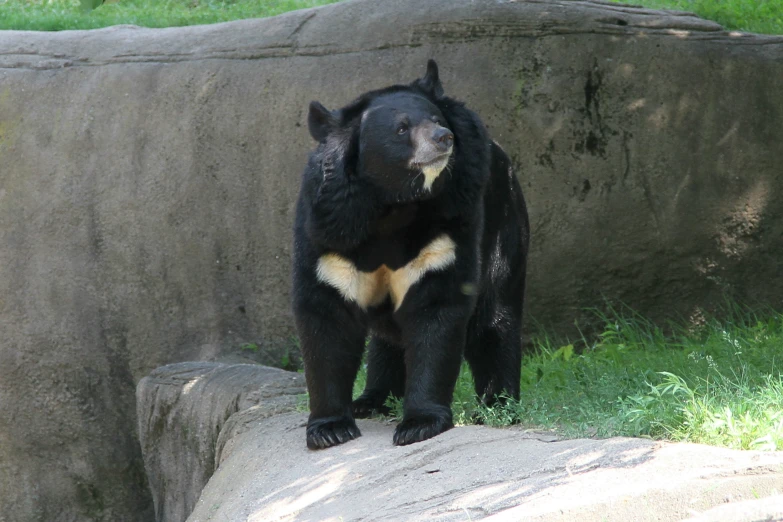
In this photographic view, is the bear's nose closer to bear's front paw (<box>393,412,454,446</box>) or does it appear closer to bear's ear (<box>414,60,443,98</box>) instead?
bear's ear (<box>414,60,443,98</box>)

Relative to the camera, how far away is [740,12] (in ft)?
27.3

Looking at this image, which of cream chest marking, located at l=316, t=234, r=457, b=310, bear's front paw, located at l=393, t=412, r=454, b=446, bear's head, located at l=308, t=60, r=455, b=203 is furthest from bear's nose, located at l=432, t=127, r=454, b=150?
bear's front paw, located at l=393, t=412, r=454, b=446

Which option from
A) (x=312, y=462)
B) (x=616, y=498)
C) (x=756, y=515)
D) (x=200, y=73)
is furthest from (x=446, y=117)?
(x=200, y=73)

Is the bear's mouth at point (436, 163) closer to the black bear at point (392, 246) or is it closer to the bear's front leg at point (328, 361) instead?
the black bear at point (392, 246)

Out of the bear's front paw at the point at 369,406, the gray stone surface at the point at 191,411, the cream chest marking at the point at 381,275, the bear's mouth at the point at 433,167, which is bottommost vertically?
the gray stone surface at the point at 191,411

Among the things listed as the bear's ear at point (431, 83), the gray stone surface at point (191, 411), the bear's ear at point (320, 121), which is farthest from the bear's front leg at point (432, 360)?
the gray stone surface at point (191, 411)

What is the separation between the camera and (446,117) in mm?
4980

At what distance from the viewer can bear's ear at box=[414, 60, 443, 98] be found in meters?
5.07

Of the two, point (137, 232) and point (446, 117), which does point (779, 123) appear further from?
point (137, 232)

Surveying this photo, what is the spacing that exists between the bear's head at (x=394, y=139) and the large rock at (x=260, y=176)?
2708mm

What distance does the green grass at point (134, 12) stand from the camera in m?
9.45

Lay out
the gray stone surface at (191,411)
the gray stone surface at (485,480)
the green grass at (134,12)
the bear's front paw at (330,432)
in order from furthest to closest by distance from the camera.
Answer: the green grass at (134,12) → the gray stone surface at (191,411) → the bear's front paw at (330,432) → the gray stone surface at (485,480)

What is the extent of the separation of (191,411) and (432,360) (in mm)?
2568

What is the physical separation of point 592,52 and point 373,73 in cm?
159
